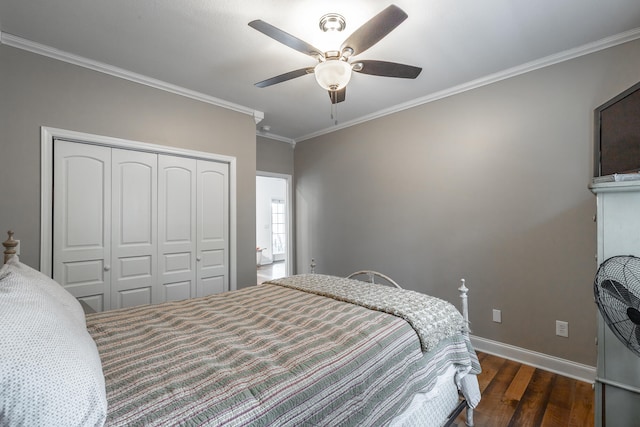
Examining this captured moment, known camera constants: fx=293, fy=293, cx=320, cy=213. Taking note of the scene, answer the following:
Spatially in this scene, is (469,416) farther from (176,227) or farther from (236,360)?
(176,227)

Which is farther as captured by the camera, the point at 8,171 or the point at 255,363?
the point at 8,171

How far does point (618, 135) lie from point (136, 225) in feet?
12.3

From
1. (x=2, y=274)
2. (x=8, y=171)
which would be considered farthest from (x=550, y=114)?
(x=8, y=171)

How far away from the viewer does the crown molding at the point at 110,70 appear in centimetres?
217

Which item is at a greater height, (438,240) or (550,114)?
(550,114)

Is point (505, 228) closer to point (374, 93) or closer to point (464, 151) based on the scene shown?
point (464, 151)

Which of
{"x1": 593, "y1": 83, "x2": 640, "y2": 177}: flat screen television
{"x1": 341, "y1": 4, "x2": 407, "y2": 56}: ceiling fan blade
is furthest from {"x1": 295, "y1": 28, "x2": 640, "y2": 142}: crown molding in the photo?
{"x1": 341, "y1": 4, "x2": 407, "y2": 56}: ceiling fan blade

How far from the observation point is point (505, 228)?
266 centimetres

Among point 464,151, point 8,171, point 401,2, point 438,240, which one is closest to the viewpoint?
point 401,2

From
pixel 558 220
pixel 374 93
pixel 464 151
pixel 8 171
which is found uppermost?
pixel 374 93

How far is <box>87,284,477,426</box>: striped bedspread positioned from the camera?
2.83 ft

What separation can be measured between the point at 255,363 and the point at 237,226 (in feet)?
8.23

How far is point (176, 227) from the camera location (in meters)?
2.99

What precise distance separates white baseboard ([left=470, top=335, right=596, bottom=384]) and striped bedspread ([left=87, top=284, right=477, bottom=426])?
1266 mm
